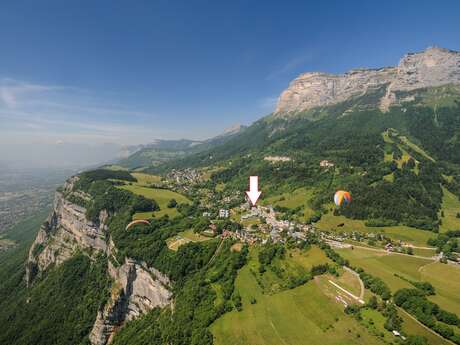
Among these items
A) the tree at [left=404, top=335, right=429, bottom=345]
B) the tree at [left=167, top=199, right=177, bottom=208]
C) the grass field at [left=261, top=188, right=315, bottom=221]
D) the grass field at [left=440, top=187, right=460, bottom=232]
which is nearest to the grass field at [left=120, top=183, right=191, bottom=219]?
the tree at [left=167, top=199, right=177, bottom=208]

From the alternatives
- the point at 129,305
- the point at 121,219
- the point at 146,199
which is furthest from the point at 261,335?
the point at 146,199

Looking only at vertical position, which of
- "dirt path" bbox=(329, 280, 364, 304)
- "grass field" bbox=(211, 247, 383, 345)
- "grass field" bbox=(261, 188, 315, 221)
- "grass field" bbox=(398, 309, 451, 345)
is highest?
"grass field" bbox=(261, 188, 315, 221)

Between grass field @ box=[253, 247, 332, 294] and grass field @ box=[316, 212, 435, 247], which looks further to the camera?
grass field @ box=[316, 212, 435, 247]

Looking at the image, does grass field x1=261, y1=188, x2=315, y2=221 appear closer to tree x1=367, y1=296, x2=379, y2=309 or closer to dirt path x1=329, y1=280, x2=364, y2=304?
dirt path x1=329, y1=280, x2=364, y2=304

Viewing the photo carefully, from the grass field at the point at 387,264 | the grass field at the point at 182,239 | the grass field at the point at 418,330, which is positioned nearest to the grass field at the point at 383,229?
the grass field at the point at 387,264

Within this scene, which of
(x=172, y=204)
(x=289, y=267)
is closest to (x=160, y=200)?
(x=172, y=204)

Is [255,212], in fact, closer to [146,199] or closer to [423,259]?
[146,199]
